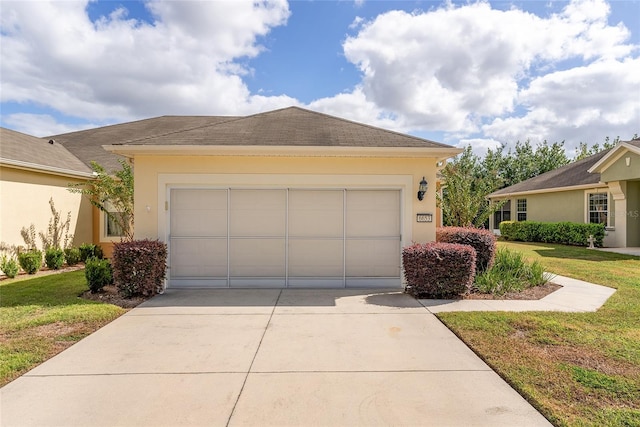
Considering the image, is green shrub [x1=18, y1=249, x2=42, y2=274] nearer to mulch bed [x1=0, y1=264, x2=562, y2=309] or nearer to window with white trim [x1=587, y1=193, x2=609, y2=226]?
mulch bed [x1=0, y1=264, x2=562, y2=309]

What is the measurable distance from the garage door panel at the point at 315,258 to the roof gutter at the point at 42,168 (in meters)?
8.10

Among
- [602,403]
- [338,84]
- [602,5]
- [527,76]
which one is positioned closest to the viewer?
[602,403]

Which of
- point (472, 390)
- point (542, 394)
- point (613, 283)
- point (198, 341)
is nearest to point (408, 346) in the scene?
point (472, 390)

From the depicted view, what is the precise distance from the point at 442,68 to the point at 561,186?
10.0 meters

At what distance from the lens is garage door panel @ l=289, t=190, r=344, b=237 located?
8023 millimetres

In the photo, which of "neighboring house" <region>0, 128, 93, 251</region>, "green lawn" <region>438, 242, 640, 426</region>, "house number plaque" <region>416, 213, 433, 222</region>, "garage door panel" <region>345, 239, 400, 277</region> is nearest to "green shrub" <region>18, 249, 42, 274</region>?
"neighboring house" <region>0, 128, 93, 251</region>

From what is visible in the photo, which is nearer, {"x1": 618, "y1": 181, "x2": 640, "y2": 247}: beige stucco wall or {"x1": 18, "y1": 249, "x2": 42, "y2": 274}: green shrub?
{"x1": 18, "y1": 249, "x2": 42, "y2": 274}: green shrub

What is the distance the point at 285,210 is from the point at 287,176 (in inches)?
32.2

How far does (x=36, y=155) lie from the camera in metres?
→ 10.8

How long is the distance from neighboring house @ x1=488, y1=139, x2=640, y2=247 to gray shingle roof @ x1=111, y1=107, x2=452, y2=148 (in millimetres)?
12440

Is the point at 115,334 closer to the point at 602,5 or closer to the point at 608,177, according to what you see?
the point at 602,5

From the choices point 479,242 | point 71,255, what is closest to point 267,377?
point 479,242

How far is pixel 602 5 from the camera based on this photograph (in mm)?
9211

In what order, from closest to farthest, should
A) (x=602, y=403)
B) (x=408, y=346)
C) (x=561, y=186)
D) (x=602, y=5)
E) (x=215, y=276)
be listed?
(x=602, y=403), (x=408, y=346), (x=215, y=276), (x=602, y=5), (x=561, y=186)
